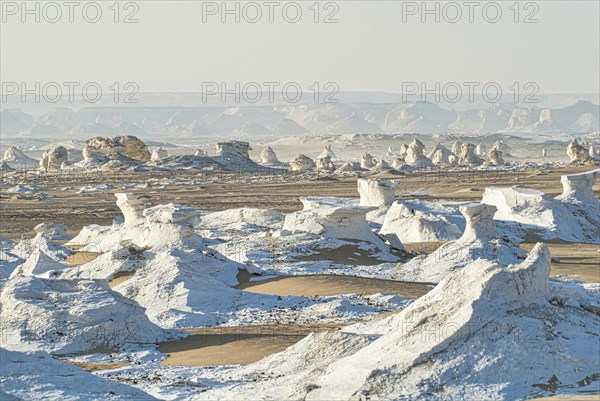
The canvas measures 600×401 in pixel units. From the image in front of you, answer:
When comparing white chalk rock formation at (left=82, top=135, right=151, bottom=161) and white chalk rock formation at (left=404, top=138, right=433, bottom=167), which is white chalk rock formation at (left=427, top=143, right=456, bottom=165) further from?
white chalk rock formation at (left=82, top=135, right=151, bottom=161)

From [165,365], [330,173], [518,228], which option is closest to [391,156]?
[330,173]

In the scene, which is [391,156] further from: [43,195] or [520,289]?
[520,289]

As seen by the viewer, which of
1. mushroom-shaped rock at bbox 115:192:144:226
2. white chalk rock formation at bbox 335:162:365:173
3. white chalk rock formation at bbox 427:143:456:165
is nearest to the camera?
mushroom-shaped rock at bbox 115:192:144:226

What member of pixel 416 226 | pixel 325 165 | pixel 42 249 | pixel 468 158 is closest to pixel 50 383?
pixel 42 249

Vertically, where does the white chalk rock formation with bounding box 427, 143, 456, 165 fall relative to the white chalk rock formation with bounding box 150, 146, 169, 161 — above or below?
below

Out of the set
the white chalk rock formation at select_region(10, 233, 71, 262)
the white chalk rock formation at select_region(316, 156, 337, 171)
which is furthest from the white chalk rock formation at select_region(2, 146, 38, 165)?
the white chalk rock formation at select_region(10, 233, 71, 262)
